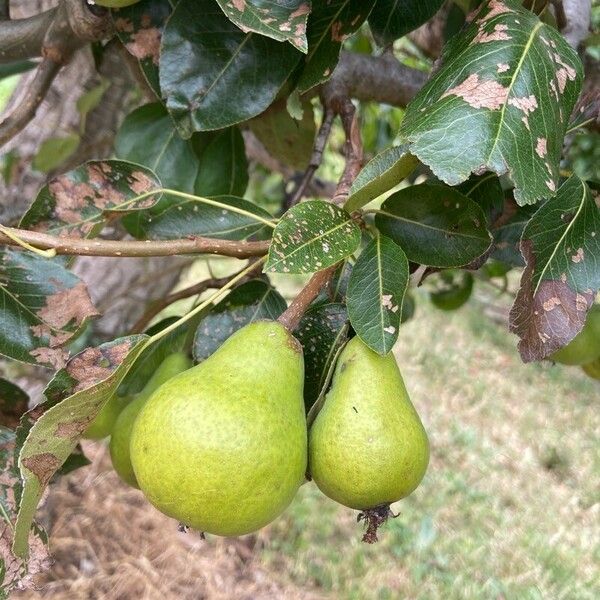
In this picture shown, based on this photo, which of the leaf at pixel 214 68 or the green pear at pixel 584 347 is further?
the green pear at pixel 584 347

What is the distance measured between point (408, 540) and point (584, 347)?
4.73 feet

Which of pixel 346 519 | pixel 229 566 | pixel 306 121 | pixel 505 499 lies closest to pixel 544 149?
pixel 306 121

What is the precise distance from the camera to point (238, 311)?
2.75 feet

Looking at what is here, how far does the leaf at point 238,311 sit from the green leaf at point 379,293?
0.60ft

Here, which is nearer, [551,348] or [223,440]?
[223,440]

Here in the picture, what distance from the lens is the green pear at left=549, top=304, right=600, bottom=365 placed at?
3.18ft

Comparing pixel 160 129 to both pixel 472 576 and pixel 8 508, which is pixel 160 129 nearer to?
pixel 8 508

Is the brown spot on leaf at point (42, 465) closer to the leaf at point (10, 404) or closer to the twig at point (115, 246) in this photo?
the twig at point (115, 246)

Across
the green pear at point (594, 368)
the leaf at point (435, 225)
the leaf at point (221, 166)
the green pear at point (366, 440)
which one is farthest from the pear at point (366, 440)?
the green pear at point (594, 368)

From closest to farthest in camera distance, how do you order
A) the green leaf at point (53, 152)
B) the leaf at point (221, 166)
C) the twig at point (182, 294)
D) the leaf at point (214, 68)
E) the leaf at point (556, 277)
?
the leaf at point (556, 277) < the leaf at point (214, 68) < the twig at point (182, 294) < the leaf at point (221, 166) < the green leaf at point (53, 152)

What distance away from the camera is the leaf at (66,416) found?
57 cm

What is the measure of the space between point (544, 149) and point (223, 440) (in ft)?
1.19

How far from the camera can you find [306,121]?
1.27 metres

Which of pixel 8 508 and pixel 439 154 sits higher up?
pixel 439 154
